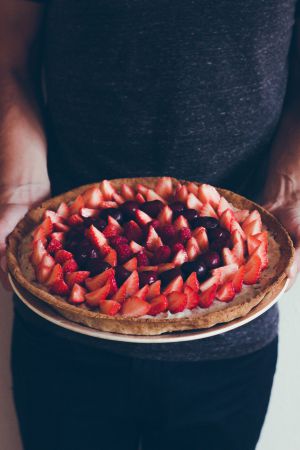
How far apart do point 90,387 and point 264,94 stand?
2.33ft

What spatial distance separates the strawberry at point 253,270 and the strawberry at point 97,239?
274 mm

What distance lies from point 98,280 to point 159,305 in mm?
130

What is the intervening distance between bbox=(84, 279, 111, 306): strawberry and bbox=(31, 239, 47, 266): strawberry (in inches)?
5.7

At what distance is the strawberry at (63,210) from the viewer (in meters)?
1.28

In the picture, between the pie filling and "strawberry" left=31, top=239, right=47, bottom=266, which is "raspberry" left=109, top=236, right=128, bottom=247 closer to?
the pie filling

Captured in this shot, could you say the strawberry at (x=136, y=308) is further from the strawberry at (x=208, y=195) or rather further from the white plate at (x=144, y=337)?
the strawberry at (x=208, y=195)

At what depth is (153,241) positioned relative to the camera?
117 cm

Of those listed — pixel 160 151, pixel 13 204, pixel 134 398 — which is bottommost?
pixel 134 398

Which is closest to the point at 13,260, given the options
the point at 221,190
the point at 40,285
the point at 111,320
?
the point at 40,285

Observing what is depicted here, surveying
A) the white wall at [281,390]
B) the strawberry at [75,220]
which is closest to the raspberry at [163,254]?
the strawberry at [75,220]

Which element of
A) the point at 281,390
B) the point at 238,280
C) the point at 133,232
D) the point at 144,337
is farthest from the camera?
the point at 281,390

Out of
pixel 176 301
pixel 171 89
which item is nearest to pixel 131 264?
pixel 176 301

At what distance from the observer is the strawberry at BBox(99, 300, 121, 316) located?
39.9 inches

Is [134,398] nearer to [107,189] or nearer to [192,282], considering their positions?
[192,282]
